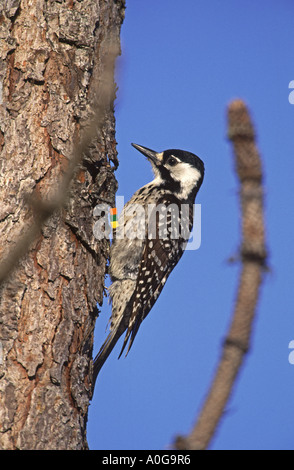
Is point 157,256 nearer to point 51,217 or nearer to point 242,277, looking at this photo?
point 51,217

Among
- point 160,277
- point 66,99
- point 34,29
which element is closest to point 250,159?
point 66,99

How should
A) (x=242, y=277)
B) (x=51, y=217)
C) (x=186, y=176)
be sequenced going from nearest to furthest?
(x=242, y=277), (x=51, y=217), (x=186, y=176)

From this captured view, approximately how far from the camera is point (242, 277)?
31.6 inches

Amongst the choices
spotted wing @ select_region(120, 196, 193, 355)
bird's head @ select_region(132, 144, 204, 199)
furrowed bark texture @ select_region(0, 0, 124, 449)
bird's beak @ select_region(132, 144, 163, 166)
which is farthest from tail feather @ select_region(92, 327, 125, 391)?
bird's beak @ select_region(132, 144, 163, 166)

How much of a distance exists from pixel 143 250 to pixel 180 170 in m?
1.10

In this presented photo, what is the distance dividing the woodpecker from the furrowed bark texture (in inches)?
38.6

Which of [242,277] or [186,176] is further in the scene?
[186,176]

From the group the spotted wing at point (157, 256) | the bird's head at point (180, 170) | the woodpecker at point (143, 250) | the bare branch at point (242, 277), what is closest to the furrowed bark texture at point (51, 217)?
the woodpecker at point (143, 250)

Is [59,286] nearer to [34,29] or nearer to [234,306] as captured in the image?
[34,29]

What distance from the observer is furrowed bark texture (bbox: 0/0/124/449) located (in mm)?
2615

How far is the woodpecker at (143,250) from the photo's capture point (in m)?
4.49

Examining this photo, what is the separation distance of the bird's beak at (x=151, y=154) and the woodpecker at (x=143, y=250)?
0.94 ft

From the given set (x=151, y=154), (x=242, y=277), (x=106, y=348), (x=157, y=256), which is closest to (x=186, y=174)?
(x=151, y=154)

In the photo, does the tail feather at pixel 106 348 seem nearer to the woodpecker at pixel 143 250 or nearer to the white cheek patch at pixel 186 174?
the woodpecker at pixel 143 250
